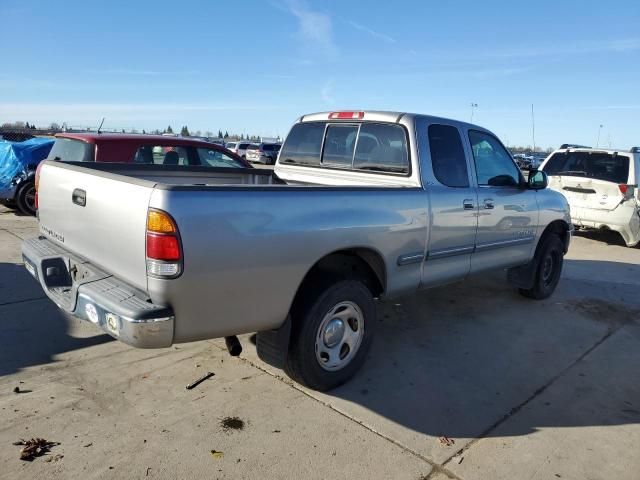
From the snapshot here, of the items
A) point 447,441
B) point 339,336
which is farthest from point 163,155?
point 447,441

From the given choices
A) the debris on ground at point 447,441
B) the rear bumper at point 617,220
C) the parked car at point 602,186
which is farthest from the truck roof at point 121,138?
the rear bumper at point 617,220

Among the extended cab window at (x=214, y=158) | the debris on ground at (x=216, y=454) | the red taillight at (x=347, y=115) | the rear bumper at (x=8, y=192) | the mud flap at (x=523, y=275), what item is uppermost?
the red taillight at (x=347, y=115)

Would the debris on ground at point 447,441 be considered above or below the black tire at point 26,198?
below

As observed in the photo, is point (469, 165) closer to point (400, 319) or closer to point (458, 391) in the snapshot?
point (400, 319)

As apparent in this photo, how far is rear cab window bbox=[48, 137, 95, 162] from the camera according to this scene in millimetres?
7101

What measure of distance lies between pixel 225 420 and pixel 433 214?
7.10ft

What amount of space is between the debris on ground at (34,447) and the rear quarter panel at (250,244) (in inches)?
37.2

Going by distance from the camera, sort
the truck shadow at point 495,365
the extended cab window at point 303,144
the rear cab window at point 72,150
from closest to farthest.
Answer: the truck shadow at point 495,365, the extended cab window at point 303,144, the rear cab window at point 72,150

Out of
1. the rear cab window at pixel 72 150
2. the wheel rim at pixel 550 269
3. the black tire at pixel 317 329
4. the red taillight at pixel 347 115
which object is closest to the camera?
the black tire at pixel 317 329

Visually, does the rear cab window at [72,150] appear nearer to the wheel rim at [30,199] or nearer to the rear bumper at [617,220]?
the wheel rim at [30,199]

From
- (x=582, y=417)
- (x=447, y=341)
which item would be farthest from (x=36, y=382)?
(x=582, y=417)

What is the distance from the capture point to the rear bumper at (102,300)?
264cm

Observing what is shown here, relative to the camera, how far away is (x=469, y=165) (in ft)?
15.2

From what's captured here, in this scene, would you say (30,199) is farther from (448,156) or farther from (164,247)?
(164,247)
